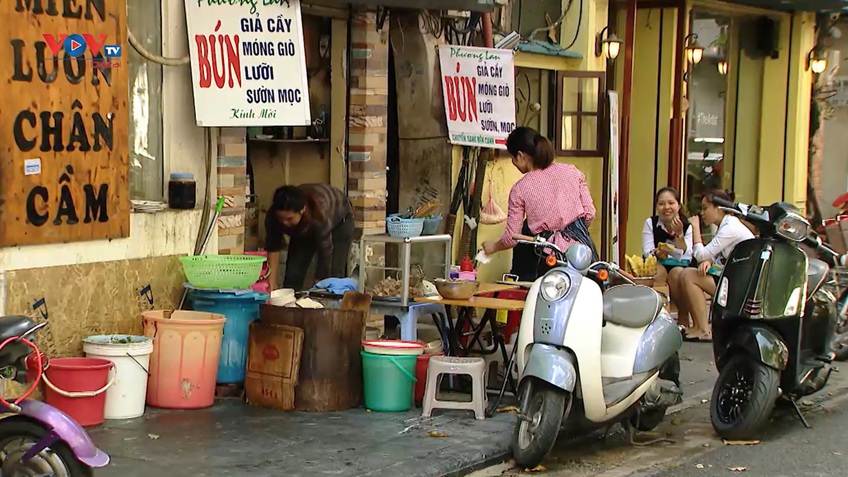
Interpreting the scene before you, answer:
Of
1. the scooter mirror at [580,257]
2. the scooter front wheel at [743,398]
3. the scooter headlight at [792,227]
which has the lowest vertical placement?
the scooter front wheel at [743,398]

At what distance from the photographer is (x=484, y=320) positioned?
396 inches

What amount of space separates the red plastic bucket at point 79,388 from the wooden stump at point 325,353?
127 cm

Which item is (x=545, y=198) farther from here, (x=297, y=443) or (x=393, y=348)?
(x=297, y=443)

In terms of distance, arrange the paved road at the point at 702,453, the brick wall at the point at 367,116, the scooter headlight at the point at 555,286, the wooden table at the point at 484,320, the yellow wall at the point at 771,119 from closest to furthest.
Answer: the scooter headlight at the point at 555,286 → the paved road at the point at 702,453 → the wooden table at the point at 484,320 → the brick wall at the point at 367,116 → the yellow wall at the point at 771,119

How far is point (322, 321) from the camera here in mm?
8578

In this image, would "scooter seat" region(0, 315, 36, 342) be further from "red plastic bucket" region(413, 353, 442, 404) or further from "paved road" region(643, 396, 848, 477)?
"paved road" region(643, 396, 848, 477)

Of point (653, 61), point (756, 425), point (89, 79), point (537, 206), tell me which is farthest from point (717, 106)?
point (89, 79)

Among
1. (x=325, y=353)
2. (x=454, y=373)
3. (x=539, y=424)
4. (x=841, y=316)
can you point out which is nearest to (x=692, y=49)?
(x=841, y=316)

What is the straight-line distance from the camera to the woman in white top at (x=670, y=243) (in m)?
12.7

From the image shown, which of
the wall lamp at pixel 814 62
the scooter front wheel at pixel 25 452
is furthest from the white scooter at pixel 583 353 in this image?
the wall lamp at pixel 814 62

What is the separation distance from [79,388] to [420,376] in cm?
232

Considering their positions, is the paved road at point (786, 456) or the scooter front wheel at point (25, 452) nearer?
the scooter front wheel at point (25, 452)

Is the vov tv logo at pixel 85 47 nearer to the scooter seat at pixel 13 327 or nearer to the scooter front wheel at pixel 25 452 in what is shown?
the scooter seat at pixel 13 327

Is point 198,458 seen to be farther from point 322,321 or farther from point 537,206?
point 537,206
